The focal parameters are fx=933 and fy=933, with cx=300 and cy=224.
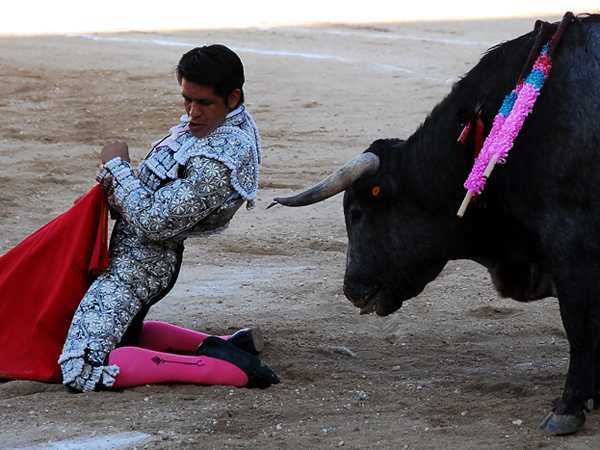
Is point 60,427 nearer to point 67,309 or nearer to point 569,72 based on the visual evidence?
point 67,309

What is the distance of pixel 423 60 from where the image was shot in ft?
41.4

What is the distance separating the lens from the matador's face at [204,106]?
382cm

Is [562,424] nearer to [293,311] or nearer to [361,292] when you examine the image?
[361,292]

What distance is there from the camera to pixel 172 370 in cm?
394

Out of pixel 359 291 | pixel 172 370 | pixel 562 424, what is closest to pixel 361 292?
pixel 359 291

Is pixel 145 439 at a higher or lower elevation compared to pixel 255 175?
lower

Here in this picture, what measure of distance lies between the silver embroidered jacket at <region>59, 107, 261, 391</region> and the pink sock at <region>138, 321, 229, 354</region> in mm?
307

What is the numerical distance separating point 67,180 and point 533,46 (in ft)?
16.4

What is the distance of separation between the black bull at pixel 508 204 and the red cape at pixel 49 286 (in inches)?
34.7

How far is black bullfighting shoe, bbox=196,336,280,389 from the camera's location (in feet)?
13.0

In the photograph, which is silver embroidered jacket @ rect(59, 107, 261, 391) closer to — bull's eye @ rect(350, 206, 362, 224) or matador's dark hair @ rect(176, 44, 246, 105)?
matador's dark hair @ rect(176, 44, 246, 105)

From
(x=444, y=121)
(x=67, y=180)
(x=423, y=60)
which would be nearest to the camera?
(x=444, y=121)

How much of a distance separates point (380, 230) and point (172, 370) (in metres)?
1.08

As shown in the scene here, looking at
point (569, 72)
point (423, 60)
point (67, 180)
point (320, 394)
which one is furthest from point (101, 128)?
point (569, 72)
